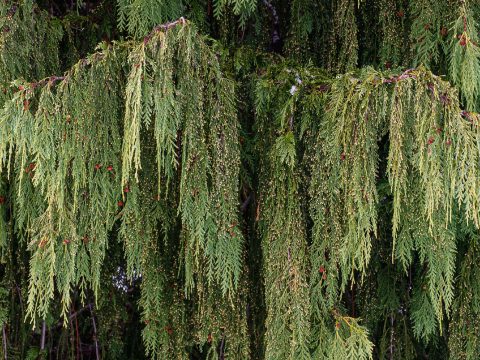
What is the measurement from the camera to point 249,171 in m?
2.23

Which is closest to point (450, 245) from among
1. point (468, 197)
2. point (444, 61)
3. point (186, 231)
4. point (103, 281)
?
point (468, 197)

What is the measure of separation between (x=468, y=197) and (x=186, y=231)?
818 mm

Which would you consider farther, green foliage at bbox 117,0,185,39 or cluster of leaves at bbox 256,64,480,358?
green foliage at bbox 117,0,185,39

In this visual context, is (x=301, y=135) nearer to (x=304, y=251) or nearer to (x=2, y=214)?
(x=304, y=251)

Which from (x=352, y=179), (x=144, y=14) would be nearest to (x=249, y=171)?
(x=352, y=179)

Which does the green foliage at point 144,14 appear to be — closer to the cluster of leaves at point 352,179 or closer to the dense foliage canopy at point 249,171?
the dense foliage canopy at point 249,171

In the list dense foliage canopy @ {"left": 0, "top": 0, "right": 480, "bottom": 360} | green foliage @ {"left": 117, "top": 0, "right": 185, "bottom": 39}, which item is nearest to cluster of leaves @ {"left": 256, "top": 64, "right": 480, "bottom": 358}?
dense foliage canopy @ {"left": 0, "top": 0, "right": 480, "bottom": 360}

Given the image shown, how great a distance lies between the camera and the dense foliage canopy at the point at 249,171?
1745 millimetres

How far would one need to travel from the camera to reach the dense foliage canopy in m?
1.75

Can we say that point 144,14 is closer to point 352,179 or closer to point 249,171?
point 249,171

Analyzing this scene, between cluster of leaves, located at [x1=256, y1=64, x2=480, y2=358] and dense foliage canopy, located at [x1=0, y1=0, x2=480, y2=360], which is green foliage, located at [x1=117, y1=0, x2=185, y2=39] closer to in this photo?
dense foliage canopy, located at [x1=0, y1=0, x2=480, y2=360]

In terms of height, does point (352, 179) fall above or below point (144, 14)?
below

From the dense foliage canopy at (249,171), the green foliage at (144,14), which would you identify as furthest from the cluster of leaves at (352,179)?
the green foliage at (144,14)

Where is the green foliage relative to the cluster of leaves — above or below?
above
